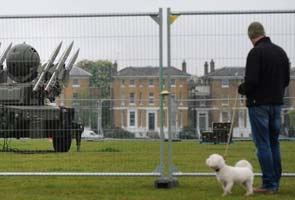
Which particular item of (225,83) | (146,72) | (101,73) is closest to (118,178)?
(101,73)

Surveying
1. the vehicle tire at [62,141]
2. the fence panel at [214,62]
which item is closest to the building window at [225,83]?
the fence panel at [214,62]

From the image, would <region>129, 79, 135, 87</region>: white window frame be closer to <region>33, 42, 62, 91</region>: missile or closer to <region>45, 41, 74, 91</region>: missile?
<region>45, 41, 74, 91</region>: missile

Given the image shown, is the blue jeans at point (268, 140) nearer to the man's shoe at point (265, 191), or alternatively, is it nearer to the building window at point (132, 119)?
the man's shoe at point (265, 191)

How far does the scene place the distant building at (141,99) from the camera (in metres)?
9.99

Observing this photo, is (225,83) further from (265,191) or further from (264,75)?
(265,191)

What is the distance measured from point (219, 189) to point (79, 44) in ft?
9.36

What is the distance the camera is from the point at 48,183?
1066cm

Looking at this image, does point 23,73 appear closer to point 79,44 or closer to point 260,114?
point 79,44

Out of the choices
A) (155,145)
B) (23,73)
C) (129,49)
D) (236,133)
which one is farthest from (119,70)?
(23,73)

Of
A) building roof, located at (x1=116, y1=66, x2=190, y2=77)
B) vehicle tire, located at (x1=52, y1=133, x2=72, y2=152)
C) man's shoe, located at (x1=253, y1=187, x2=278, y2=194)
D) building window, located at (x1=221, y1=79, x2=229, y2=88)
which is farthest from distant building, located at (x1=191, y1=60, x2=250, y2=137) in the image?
vehicle tire, located at (x1=52, y1=133, x2=72, y2=152)

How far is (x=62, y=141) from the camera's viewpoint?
1050cm

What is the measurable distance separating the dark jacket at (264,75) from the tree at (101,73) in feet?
7.13

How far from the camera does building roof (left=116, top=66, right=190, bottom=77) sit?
9.82m

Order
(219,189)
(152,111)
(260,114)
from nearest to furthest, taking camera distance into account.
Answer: (260,114) → (219,189) → (152,111)
